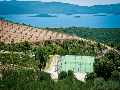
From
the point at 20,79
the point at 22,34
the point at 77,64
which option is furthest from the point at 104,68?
the point at 22,34

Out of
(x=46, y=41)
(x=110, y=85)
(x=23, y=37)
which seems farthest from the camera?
(x=23, y=37)

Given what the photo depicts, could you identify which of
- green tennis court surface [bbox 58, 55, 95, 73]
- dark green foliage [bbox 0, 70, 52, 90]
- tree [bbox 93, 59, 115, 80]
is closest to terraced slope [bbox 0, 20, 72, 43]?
green tennis court surface [bbox 58, 55, 95, 73]

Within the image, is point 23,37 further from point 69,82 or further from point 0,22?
point 69,82

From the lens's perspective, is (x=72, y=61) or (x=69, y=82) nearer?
(x=69, y=82)

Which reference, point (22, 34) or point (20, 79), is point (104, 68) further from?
point (22, 34)

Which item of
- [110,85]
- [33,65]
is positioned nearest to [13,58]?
[33,65]

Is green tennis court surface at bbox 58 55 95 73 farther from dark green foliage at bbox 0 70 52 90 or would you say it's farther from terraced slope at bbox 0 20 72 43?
terraced slope at bbox 0 20 72 43
